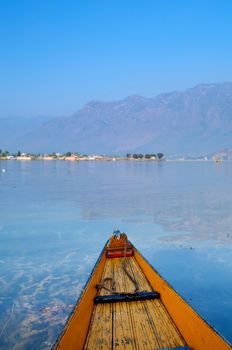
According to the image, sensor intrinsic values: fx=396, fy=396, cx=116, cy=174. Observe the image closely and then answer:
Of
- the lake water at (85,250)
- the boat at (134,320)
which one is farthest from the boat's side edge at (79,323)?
the lake water at (85,250)

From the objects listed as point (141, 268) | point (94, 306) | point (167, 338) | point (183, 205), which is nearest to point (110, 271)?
point (141, 268)

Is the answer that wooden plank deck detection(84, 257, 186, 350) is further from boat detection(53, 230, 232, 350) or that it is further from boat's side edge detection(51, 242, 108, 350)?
boat's side edge detection(51, 242, 108, 350)

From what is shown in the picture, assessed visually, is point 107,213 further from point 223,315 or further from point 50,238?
point 223,315

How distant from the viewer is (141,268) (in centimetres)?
1254

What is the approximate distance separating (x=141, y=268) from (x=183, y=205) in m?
22.2

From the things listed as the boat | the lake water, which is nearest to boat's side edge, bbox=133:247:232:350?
the boat

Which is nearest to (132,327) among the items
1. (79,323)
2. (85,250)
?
(79,323)

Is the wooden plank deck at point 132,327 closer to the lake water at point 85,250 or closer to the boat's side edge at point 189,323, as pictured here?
the boat's side edge at point 189,323

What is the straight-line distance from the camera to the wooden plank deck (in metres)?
7.64

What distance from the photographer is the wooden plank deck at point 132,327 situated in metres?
7.64

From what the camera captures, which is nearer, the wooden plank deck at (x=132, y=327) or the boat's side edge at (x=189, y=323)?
the boat's side edge at (x=189, y=323)

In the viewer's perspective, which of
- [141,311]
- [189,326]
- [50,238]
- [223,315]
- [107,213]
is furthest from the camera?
[107,213]

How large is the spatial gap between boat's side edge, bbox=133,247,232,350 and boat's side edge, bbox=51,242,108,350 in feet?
5.69

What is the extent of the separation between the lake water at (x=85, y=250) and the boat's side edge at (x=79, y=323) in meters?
1.69
